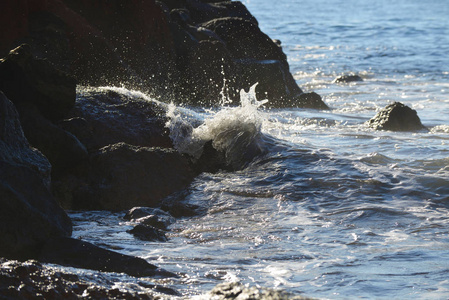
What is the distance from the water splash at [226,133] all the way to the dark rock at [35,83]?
1.37 metres

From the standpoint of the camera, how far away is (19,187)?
423 centimetres

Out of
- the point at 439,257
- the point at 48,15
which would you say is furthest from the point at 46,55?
the point at 439,257

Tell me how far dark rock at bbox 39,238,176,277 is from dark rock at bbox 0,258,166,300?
0.57 m

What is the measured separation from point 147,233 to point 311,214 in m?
1.63

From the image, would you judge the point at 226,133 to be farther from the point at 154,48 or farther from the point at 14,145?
the point at 154,48

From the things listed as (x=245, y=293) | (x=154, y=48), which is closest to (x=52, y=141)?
(x=245, y=293)

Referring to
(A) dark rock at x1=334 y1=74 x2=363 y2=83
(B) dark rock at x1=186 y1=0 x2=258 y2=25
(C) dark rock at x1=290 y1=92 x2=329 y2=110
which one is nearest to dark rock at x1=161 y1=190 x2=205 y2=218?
(C) dark rock at x1=290 y1=92 x2=329 y2=110

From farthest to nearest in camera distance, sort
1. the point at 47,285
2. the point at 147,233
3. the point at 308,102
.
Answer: the point at 308,102
the point at 147,233
the point at 47,285

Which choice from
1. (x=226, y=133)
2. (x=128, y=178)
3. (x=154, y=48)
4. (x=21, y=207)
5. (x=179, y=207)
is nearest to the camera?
(x=21, y=207)

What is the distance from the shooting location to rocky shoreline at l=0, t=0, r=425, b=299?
4.06 metres

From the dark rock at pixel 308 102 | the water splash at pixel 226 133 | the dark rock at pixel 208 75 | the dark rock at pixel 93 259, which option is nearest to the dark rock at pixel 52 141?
the water splash at pixel 226 133

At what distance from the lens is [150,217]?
5367mm

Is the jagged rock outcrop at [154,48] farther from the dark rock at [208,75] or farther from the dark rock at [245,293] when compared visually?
the dark rock at [245,293]

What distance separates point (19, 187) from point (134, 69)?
21.5 ft
